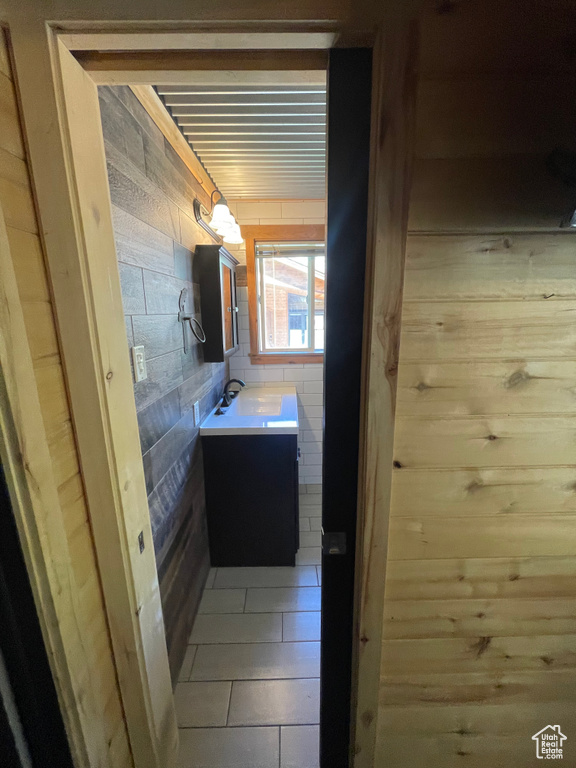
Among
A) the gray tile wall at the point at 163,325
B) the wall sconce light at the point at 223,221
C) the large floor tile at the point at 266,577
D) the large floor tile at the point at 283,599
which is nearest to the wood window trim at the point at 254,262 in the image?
the wall sconce light at the point at 223,221

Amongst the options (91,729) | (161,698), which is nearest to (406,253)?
(91,729)

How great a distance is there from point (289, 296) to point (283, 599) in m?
2.30

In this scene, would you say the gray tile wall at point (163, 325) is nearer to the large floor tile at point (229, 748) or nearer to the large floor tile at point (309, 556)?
the large floor tile at point (229, 748)

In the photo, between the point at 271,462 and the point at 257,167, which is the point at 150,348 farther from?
the point at 257,167

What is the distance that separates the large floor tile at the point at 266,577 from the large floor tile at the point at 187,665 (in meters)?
0.35

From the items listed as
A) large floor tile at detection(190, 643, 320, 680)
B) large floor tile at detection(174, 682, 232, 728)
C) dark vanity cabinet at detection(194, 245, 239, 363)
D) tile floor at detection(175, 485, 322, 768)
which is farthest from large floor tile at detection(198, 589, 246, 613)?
dark vanity cabinet at detection(194, 245, 239, 363)

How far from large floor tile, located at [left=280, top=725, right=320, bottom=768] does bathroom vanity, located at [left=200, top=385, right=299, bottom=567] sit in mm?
782

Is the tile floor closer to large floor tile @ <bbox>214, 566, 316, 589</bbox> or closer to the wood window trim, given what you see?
large floor tile @ <bbox>214, 566, 316, 589</bbox>

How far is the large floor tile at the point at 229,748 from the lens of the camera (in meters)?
1.07

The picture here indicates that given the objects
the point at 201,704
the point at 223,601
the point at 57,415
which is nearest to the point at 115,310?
the point at 57,415

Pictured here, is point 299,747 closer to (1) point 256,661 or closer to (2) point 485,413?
(1) point 256,661

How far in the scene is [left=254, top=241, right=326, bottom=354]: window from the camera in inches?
103

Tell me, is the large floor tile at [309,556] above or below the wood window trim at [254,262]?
below

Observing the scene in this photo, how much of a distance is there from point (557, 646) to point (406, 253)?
1.14m
